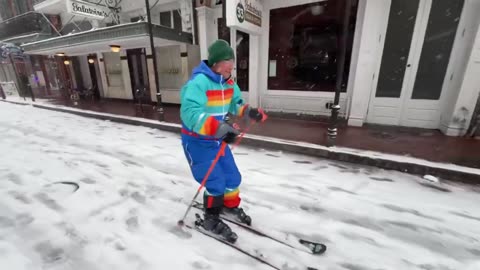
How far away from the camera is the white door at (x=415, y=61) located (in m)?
5.16

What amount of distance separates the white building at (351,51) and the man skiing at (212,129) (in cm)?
401

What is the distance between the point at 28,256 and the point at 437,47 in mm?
8096

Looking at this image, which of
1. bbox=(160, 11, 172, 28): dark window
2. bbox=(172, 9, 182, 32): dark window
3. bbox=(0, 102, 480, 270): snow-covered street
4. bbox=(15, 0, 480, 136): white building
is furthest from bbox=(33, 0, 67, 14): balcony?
bbox=(0, 102, 480, 270): snow-covered street

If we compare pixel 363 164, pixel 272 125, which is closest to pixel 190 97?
pixel 363 164

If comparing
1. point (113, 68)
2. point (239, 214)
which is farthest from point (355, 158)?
point (113, 68)

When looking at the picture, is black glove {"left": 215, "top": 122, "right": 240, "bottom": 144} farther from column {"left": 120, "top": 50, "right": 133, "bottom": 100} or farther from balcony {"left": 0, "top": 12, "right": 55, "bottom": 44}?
balcony {"left": 0, "top": 12, "right": 55, "bottom": 44}

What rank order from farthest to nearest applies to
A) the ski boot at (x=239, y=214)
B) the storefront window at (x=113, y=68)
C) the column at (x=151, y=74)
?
the storefront window at (x=113, y=68) < the column at (x=151, y=74) < the ski boot at (x=239, y=214)

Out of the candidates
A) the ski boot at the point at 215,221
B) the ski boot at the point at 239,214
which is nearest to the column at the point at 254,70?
the ski boot at the point at 239,214

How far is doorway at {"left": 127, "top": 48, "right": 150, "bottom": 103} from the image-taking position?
11.0 m

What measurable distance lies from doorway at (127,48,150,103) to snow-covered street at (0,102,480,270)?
7.14m

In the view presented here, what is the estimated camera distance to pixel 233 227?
2.50 m

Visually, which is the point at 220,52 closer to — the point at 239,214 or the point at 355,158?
the point at 239,214

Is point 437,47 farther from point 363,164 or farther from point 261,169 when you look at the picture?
point 261,169

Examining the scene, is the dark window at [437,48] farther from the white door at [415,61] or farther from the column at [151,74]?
the column at [151,74]
